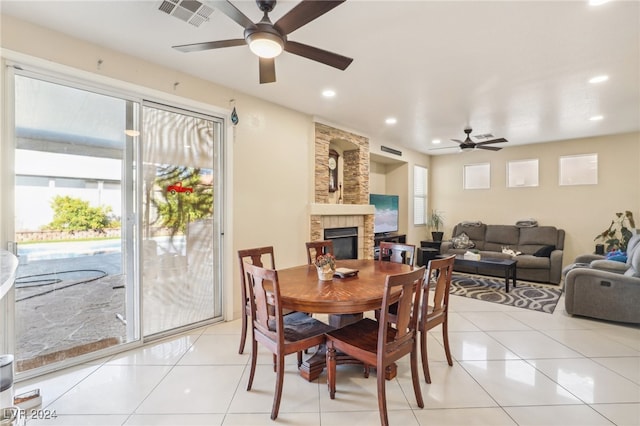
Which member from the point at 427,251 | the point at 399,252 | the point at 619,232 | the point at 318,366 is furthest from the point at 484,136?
the point at 318,366

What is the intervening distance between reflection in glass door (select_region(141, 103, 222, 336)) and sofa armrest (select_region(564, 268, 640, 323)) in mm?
4239

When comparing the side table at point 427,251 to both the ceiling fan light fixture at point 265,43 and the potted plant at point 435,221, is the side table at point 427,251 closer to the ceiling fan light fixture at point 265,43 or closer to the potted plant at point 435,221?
the potted plant at point 435,221

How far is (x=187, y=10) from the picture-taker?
2.08 m

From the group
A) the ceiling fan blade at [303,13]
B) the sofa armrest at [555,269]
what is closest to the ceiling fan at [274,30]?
the ceiling fan blade at [303,13]

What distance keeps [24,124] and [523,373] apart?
438 centimetres

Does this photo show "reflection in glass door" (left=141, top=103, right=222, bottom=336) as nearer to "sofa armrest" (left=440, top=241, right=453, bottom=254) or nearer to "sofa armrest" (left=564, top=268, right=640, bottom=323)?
"sofa armrest" (left=564, top=268, right=640, bottom=323)

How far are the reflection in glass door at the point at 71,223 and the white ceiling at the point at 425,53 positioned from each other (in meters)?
0.64

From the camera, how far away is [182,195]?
329cm

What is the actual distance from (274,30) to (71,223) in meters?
2.30

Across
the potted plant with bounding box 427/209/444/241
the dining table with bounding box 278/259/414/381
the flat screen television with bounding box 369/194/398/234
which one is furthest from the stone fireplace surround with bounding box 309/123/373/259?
the potted plant with bounding box 427/209/444/241

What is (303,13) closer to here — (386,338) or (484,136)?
(386,338)

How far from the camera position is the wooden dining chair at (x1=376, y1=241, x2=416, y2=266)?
3.35 metres

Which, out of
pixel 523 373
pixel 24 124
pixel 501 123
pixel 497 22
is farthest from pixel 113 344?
pixel 501 123

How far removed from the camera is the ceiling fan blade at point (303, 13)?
1.56 metres
